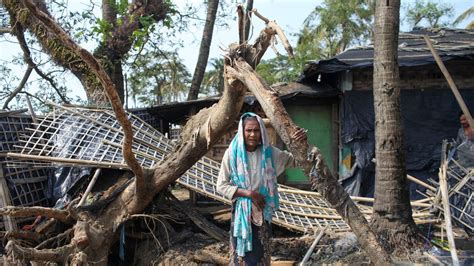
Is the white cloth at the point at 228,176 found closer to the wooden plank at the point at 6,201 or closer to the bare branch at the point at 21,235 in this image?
the bare branch at the point at 21,235

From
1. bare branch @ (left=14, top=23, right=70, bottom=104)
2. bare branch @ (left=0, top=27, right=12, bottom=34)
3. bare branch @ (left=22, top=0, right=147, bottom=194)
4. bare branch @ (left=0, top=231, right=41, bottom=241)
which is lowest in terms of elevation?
bare branch @ (left=0, top=231, right=41, bottom=241)

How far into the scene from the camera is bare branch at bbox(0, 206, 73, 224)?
4429mm

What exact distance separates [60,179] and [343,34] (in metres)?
22.6

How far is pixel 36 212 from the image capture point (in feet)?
15.3

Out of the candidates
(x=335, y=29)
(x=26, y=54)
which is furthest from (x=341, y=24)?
(x=26, y=54)

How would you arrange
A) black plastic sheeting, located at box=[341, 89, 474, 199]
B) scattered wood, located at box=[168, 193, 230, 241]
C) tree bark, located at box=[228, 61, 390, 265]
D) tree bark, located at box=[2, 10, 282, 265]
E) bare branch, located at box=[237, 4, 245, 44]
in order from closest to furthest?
tree bark, located at box=[228, 61, 390, 265], bare branch, located at box=[237, 4, 245, 44], tree bark, located at box=[2, 10, 282, 265], scattered wood, located at box=[168, 193, 230, 241], black plastic sheeting, located at box=[341, 89, 474, 199]

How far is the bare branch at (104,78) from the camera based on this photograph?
340cm

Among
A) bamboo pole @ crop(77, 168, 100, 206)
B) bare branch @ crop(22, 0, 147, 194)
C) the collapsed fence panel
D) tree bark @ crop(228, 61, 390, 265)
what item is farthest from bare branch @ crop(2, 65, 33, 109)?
tree bark @ crop(228, 61, 390, 265)

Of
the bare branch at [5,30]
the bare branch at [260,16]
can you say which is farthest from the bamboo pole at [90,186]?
the bare branch at [5,30]

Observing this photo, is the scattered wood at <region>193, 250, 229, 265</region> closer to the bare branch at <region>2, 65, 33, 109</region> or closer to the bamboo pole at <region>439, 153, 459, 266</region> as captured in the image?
the bamboo pole at <region>439, 153, 459, 266</region>

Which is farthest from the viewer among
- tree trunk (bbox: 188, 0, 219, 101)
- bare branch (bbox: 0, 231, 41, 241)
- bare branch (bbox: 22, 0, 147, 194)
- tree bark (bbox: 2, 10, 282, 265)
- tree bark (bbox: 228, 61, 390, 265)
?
tree trunk (bbox: 188, 0, 219, 101)

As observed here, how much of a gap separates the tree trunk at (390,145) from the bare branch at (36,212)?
3.39 m

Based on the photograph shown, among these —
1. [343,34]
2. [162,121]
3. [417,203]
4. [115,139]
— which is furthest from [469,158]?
[343,34]

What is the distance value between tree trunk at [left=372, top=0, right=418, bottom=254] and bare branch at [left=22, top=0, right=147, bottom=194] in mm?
2529
